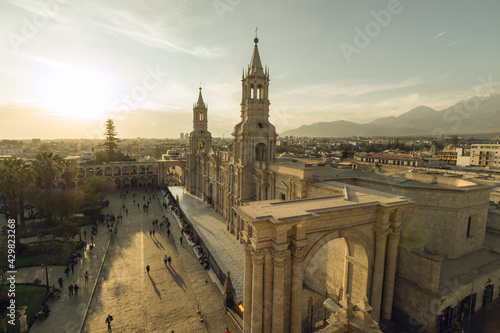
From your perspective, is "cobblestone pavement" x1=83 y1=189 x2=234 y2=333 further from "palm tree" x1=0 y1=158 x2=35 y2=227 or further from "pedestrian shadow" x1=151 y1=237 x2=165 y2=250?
"palm tree" x1=0 y1=158 x2=35 y2=227

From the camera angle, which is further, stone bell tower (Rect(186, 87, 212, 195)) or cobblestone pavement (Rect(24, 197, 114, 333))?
stone bell tower (Rect(186, 87, 212, 195))

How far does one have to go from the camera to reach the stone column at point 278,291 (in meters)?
9.39

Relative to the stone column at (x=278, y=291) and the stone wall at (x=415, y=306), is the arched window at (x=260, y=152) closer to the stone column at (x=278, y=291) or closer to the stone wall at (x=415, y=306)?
the stone wall at (x=415, y=306)

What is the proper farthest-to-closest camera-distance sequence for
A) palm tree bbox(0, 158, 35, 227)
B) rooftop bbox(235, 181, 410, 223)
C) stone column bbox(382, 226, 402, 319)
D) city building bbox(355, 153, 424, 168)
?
1. city building bbox(355, 153, 424, 168)
2. palm tree bbox(0, 158, 35, 227)
3. stone column bbox(382, 226, 402, 319)
4. rooftop bbox(235, 181, 410, 223)

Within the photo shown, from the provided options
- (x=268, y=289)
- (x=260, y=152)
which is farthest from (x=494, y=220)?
(x=268, y=289)

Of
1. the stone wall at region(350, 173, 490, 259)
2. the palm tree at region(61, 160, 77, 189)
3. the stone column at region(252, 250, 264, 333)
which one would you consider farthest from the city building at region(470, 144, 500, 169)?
the palm tree at region(61, 160, 77, 189)

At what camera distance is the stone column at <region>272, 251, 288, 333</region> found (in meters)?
9.39

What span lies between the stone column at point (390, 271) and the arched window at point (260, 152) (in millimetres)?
16176

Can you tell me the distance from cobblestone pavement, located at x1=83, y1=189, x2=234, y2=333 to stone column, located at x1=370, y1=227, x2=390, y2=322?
7525mm

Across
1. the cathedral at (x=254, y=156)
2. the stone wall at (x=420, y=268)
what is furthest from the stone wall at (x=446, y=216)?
the cathedral at (x=254, y=156)

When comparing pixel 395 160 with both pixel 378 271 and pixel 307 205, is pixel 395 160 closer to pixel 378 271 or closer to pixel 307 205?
pixel 378 271

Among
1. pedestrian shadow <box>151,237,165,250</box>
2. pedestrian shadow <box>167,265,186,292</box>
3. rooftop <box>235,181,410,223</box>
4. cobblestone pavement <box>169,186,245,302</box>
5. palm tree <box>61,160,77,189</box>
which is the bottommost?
cobblestone pavement <box>169,186,245,302</box>

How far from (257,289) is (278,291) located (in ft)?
2.61

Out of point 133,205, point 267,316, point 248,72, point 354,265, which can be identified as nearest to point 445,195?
point 354,265
